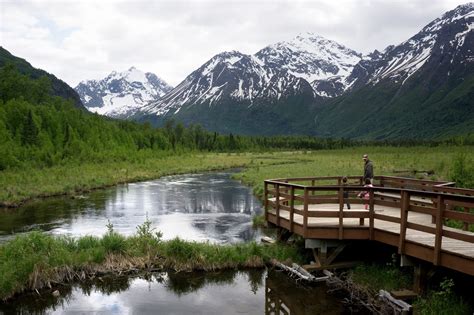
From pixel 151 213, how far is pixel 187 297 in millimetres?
18644

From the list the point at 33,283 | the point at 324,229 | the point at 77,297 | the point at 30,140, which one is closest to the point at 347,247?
the point at 324,229

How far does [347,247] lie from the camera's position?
2053cm

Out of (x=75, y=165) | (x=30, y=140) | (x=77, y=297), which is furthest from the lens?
(x=30, y=140)

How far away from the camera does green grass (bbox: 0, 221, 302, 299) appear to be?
18438 mm

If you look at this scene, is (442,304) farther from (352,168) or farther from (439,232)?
(352,168)

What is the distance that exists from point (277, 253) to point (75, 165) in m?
54.6

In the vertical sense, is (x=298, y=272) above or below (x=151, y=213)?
above

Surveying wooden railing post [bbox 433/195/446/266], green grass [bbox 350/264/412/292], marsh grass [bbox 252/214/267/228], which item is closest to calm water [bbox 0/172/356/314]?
marsh grass [bbox 252/214/267/228]

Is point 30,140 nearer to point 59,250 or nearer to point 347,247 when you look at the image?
point 59,250

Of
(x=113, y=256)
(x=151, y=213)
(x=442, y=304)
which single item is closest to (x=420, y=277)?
(x=442, y=304)

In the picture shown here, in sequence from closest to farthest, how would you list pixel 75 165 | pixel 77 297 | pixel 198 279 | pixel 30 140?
pixel 77 297 → pixel 198 279 → pixel 75 165 → pixel 30 140

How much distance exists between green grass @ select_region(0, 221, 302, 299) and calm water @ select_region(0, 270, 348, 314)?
2.32 feet

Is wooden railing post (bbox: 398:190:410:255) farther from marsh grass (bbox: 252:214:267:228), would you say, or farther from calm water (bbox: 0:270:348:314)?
marsh grass (bbox: 252:214:267:228)

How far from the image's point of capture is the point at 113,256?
20.3 meters
